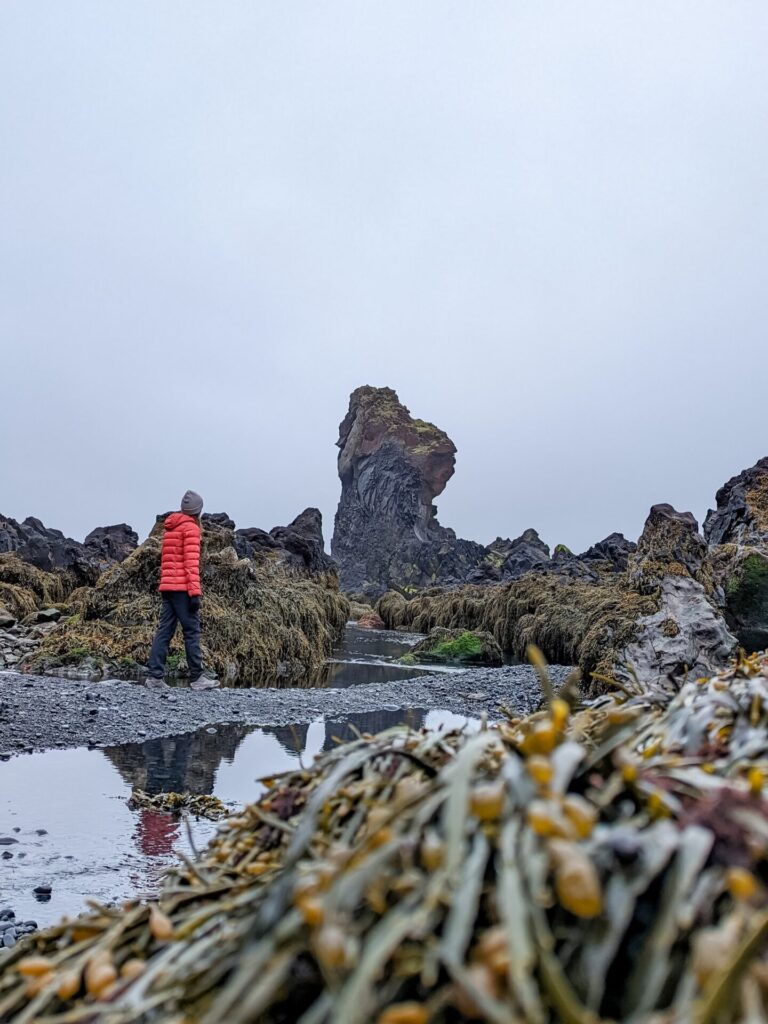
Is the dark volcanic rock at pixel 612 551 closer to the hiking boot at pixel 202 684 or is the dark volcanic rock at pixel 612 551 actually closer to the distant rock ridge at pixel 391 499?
the hiking boot at pixel 202 684

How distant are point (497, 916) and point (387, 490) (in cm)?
8782

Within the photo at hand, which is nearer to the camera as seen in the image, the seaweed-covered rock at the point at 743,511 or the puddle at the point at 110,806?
the puddle at the point at 110,806

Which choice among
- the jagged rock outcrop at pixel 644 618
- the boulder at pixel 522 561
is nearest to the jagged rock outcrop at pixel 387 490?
the boulder at pixel 522 561

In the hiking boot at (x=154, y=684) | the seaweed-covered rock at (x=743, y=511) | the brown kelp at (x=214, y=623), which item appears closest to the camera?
the hiking boot at (x=154, y=684)

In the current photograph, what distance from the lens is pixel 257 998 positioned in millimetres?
612

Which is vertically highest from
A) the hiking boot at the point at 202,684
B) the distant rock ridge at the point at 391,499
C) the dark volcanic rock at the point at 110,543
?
the distant rock ridge at the point at 391,499

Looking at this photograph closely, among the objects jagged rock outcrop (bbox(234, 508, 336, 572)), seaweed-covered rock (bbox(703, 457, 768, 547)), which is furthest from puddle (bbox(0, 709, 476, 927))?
jagged rock outcrop (bbox(234, 508, 336, 572))

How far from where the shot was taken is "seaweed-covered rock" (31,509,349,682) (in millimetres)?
9672

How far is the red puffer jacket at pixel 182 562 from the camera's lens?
26.9 ft

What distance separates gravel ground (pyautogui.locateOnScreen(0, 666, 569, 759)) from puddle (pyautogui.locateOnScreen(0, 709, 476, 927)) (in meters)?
0.33

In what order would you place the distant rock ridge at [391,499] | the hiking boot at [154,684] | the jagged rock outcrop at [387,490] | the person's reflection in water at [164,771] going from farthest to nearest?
the jagged rock outcrop at [387,490]
the distant rock ridge at [391,499]
the hiking boot at [154,684]
the person's reflection in water at [164,771]

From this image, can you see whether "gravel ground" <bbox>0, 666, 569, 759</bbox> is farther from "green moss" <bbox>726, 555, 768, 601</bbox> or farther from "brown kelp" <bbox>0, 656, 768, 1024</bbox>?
"brown kelp" <bbox>0, 656, 768, 1024</bbox>

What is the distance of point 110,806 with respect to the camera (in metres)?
3.63

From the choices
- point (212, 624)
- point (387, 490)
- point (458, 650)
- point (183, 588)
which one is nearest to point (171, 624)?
point (183, 588)
